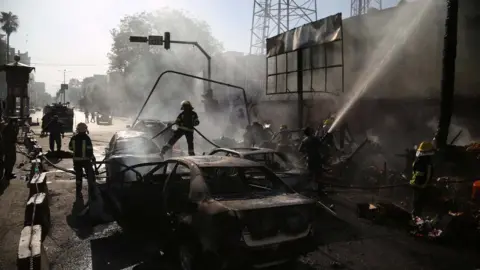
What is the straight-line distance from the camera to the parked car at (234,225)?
12.2ft

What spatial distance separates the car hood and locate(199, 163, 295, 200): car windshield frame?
0.19 m

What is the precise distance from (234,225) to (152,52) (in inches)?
2110

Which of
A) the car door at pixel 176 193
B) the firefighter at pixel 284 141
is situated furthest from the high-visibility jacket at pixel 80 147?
the firefighter at pixel 284 141

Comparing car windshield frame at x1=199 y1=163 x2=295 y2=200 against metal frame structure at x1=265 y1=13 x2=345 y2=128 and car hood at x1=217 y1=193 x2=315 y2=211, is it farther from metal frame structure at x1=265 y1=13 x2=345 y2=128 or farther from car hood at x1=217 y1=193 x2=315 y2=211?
metal frame structure at x1=265 y1=13 x2=345 y2=128

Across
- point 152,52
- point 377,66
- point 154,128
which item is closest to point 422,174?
point 154,128

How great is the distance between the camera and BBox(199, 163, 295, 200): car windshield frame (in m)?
4.52

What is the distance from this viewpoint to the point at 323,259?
5.00 meters

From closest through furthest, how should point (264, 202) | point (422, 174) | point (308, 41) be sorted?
1. point (264, 202)
2. point (422, 174)
3. point (308, 41)

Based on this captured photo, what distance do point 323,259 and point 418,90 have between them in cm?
1146

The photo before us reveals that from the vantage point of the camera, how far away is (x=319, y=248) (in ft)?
17.8

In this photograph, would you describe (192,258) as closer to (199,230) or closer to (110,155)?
(199,230)

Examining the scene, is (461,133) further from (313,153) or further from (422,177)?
(422,177)

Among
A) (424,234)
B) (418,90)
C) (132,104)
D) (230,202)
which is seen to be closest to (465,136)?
(418,90)

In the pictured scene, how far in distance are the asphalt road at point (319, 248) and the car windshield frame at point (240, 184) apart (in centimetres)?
107
